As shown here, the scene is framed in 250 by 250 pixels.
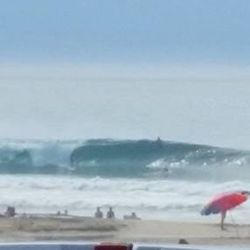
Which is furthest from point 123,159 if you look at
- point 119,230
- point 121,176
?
point 119,230

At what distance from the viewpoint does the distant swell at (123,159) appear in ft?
80.4

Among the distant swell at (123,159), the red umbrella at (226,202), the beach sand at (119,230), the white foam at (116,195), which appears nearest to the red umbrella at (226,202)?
the red umbrella at (226,202)

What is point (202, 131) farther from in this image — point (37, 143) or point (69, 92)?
point (69, 92)

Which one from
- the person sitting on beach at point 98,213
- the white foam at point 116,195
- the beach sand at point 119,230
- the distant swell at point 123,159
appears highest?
the distant swell at point 123,159

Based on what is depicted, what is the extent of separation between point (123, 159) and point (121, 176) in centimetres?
263

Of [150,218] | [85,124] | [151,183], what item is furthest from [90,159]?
[150,218]

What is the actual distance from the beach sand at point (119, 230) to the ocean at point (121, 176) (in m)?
1.82

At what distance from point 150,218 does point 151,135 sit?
47.6ft

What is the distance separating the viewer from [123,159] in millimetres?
26250

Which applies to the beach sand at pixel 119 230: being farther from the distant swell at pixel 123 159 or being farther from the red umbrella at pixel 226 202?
the distant swell at pixel 123 159

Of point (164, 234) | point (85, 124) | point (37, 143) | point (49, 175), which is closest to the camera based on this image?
point (164, 234)

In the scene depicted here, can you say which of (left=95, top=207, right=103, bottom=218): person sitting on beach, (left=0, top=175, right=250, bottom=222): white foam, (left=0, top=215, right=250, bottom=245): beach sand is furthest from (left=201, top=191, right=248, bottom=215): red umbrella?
(left=95, top=207, right=103, bottom=218): person sitting on beach

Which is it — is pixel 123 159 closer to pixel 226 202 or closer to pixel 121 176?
pixel 121 176

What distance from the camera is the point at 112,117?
3609cm
